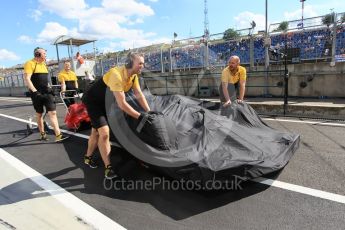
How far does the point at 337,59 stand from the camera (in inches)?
427

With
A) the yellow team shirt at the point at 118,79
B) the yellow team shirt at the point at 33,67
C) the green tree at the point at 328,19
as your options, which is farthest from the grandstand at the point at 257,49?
the yellow team shirt at the point at 118,79

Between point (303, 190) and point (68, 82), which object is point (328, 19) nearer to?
point (68, 82)

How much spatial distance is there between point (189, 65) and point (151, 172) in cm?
1181

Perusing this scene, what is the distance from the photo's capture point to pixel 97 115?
4520mm

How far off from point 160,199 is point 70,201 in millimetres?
1099

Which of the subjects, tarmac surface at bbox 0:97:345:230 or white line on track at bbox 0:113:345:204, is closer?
tarmac surface at bbox 0:97:345:230

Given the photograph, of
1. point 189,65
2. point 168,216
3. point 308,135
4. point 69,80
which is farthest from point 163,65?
point 168,216

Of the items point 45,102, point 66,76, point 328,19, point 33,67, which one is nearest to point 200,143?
point 45,102

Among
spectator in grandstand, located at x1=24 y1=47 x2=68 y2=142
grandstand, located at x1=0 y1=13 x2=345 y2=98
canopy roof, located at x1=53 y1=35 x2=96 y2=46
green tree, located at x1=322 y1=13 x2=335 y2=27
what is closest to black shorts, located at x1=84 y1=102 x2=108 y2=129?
spectator in grandstand, located at x1=24 y1=47 x2=68 y2=142

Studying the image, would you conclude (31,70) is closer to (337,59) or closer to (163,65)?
(337,59)

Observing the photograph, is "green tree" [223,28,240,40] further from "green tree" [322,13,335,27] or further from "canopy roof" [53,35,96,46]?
"canopy roof" [53,35,96,46]

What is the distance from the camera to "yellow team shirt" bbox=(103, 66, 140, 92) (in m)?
4.11

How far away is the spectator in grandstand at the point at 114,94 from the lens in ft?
13.5

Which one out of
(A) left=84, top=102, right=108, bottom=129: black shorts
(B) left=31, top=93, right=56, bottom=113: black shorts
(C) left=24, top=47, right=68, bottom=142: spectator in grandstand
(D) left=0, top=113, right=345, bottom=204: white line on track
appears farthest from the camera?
(B) left=31, top=93, right=56, bottom=113: black shorts
